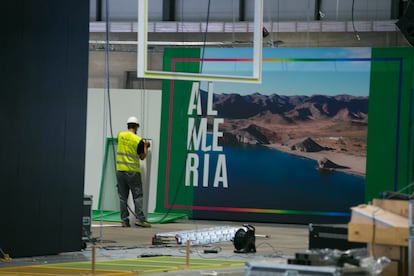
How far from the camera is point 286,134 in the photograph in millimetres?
17547

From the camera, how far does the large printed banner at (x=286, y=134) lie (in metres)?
17.1

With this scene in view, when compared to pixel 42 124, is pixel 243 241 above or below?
below

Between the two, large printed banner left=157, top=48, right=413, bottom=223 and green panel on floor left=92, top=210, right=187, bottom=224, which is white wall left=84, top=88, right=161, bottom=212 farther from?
green panel on floor left=92, top=210, right=187, bottom=224

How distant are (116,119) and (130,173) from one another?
8.28 feet

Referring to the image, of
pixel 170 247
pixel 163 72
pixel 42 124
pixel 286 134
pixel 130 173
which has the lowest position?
pixel 170 247

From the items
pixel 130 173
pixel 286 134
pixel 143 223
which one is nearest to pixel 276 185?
pixel 286 134

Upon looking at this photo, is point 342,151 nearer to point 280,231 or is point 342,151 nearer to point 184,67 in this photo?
point 280,231

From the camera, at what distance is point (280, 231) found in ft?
53.2

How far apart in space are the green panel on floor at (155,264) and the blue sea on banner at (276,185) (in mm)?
5958

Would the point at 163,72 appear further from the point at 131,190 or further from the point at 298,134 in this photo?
the point at 298,134

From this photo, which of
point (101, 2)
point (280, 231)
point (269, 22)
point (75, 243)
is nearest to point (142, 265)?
point (75, 243)

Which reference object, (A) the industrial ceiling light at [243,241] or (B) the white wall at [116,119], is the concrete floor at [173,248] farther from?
(B) the white wall at [116,119]

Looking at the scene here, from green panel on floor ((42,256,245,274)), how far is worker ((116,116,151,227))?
4634mm

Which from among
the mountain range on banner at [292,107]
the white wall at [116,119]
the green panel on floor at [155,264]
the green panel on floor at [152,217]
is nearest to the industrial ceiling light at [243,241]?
the green panel on floor at [155,264]
